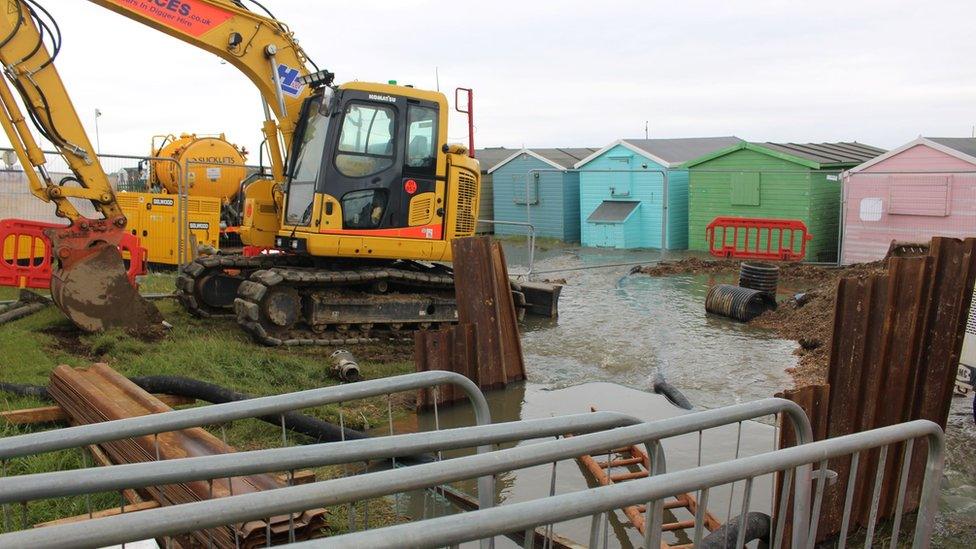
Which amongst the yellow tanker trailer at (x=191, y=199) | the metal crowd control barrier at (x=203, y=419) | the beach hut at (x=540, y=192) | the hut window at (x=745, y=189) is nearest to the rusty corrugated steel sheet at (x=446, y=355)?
the metal crowd control barrier at (x=203, y=419)

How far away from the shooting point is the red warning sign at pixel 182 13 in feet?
33.2

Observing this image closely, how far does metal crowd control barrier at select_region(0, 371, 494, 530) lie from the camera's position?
3.18 m

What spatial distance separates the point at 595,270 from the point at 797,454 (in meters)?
16.7

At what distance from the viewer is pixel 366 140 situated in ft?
36.1

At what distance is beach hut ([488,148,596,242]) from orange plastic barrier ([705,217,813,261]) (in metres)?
5.62

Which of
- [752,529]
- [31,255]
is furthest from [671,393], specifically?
[31,255]

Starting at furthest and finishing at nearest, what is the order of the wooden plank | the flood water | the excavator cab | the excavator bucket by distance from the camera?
the excavator cab, the excavator bucket, the wooden plank, the flood water

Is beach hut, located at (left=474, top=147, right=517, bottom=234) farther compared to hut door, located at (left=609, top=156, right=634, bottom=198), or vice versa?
beach hut, located at (left=474, top=147, right=517, bottom=234)

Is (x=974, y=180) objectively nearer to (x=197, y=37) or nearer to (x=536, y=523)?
(x=197, y=37)

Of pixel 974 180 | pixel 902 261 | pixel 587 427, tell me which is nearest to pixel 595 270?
pixel 974 180

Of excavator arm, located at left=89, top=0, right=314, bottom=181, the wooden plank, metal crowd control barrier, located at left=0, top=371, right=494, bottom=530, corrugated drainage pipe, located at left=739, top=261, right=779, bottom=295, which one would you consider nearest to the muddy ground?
corrugated drainage pipe, located at left=739, top=261, right=779, bottom=295

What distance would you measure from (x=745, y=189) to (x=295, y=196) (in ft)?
44.8

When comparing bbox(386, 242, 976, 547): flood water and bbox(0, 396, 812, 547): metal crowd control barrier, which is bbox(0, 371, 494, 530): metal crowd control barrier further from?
bbox(386, 242, 976, 547): flood water

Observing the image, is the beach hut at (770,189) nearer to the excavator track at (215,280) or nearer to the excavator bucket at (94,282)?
the excavator track at (215,280)
